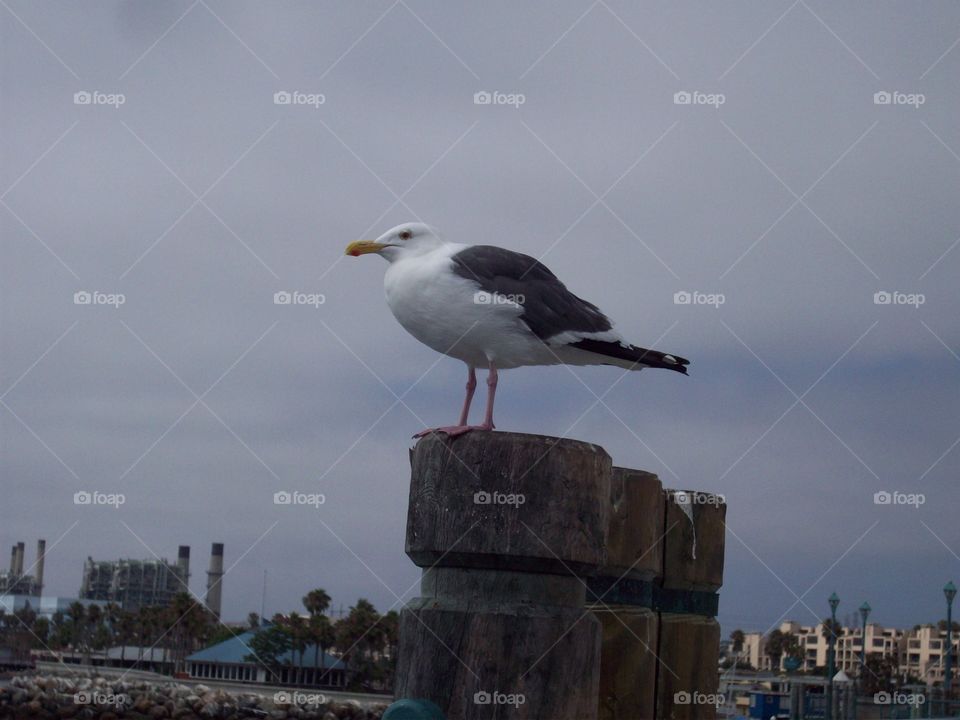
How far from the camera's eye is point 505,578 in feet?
12.2

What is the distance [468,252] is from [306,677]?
84157mm

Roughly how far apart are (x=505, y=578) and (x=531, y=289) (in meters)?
3.34

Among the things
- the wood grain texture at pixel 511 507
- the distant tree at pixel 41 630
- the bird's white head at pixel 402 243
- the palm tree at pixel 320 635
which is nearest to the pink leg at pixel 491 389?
the bird's white head at pixel 402 243

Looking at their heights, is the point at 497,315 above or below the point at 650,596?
above

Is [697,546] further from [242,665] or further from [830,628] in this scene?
[242,665]

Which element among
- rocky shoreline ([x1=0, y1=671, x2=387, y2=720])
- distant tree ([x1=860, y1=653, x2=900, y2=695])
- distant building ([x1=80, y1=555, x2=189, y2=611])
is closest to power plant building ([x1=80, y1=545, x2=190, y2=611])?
distant building ([x1=80, y1=555, x2=189, y2=611])

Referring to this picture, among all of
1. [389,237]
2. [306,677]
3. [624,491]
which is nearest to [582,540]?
[624,491]

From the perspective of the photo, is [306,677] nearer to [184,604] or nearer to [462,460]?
[184,604]

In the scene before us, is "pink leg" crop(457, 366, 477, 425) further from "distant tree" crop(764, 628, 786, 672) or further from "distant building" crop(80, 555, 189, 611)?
"distant building" crop(80, 555, 189, 611)

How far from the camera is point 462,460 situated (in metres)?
3.78

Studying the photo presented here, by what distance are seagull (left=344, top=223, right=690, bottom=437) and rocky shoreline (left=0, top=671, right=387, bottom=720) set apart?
7.99 meters

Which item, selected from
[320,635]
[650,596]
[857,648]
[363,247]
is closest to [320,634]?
[320,635]

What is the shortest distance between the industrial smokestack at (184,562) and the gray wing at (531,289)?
14493cm

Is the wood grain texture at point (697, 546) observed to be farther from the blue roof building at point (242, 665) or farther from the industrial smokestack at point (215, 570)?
the industrial smokestack at point (215, 570)
